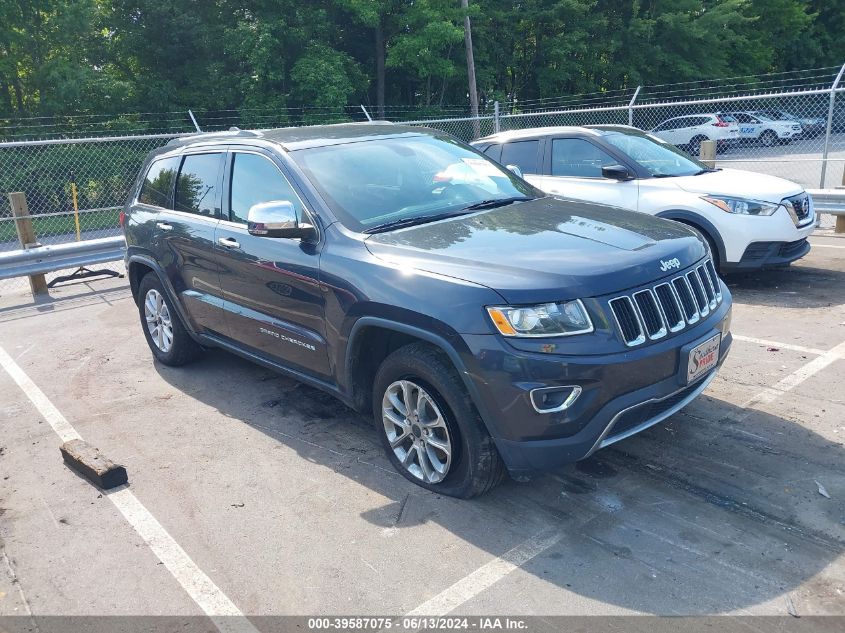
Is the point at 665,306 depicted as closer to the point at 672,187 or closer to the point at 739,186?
the point at 672,187

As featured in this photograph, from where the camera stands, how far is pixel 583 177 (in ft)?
26.9

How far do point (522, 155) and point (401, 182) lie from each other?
438cm

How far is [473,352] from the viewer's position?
3.41 m

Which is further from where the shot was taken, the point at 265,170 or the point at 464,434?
the point at 265,170

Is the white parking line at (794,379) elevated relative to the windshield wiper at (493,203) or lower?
lower

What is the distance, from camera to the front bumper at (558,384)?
331cm

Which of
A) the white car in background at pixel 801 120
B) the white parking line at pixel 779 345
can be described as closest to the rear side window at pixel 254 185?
the white parking line at pixel 779 345

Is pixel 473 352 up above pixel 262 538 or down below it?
above

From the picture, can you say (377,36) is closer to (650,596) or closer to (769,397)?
(769,397)

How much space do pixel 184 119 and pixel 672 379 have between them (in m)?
24.4

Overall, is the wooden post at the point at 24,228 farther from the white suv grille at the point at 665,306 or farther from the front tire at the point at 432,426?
the white suv grille at the point at 665,306

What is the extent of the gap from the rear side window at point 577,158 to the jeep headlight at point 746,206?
125 cm

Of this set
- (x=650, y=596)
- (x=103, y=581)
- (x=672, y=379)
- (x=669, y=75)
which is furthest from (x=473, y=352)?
(x=669, y=75)

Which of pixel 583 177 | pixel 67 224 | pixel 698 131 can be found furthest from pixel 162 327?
pixel 698 131
